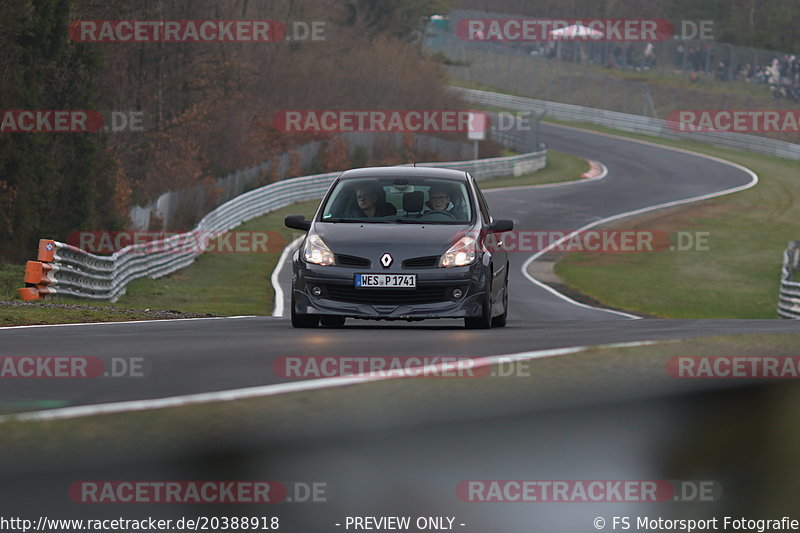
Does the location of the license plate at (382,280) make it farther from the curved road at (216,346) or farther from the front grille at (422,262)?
the curved road at (216,346)

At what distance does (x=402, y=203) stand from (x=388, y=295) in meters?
1.33

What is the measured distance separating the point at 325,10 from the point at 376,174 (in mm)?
55598

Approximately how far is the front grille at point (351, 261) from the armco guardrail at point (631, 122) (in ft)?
197

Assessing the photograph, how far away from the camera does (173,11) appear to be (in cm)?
4653

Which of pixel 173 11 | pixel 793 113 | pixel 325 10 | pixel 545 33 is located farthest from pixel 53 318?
pixel 545 33

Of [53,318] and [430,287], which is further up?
[430,287]

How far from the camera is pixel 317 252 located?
11.1 metres

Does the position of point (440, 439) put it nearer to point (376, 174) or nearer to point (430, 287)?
point (430, 287)

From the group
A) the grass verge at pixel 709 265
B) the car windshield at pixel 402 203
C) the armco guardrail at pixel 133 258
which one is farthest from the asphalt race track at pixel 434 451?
the grass verge at pixel 709 265

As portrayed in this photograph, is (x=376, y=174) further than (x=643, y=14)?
No

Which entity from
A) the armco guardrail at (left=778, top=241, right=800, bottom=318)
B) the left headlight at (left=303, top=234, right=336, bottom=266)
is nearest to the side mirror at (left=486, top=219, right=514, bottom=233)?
the left headlight at (left=303, top=234, right=336, bottom=266)

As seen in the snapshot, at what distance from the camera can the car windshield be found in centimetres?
1186

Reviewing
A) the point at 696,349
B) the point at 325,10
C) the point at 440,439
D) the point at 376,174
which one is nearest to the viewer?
the point at 440,439

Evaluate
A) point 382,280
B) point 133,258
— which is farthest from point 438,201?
point 133,258
